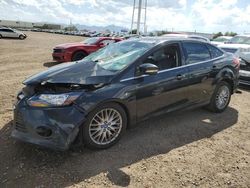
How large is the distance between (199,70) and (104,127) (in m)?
2.28

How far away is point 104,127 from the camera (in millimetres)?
4199

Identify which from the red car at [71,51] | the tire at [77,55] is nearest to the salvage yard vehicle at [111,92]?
the red car at [71,51]

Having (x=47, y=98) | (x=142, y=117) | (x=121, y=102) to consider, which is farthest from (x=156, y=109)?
(x=47, y=98)

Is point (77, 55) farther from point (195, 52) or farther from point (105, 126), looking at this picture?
point (105, 126)

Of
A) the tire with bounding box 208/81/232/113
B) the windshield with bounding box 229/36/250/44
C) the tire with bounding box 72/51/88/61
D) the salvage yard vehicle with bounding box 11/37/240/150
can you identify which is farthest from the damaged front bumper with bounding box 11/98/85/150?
the windshield with bounding box 229/36/250/44

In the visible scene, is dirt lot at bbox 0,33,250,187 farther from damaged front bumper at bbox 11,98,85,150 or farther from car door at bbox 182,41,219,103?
car door at bbox 182,41,219,103

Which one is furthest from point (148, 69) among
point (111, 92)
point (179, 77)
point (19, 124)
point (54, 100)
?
point (19, 124)

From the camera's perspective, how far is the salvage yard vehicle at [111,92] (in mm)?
3828

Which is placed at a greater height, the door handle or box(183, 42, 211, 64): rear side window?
box(183, 42, 211, 64): rear side window

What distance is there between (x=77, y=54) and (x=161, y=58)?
9.14 meters

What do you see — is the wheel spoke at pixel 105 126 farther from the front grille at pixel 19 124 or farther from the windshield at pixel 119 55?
the front grille at pixel 19 124

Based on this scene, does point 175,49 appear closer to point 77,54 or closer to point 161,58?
point 161,58

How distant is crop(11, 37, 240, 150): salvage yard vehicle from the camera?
383cm

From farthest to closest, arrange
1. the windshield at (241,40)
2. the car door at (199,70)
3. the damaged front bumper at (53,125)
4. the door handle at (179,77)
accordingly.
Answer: the windshield at (241,40) → the car door at (199,70) → the door handle at (179,77) → the damaged front bumper at (53,125)
